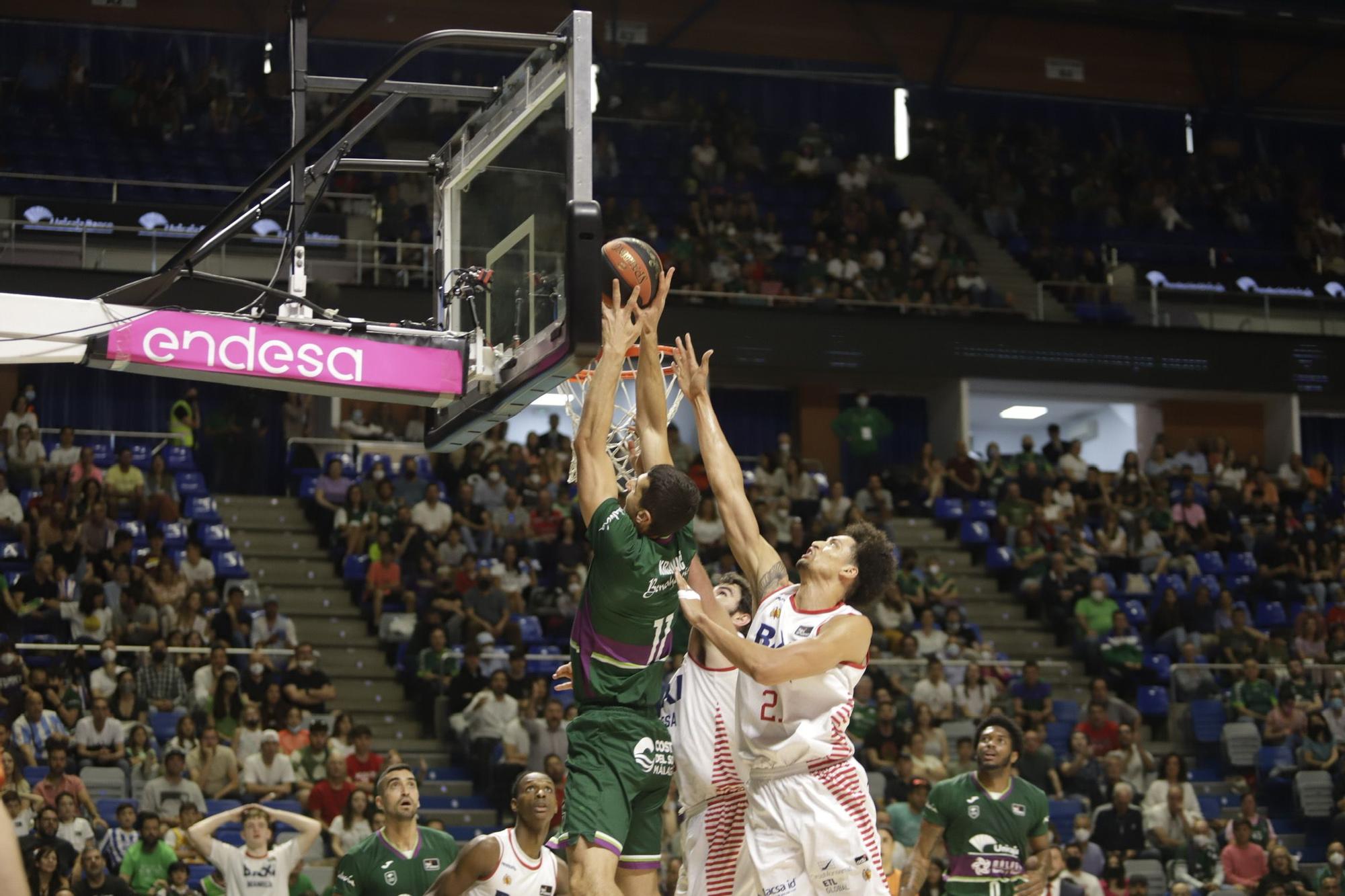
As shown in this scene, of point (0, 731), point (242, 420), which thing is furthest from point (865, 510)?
point (0, 731)

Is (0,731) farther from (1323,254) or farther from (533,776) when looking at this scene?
(1323,254)

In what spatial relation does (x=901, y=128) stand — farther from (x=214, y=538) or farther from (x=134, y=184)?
(x=214, y=538)

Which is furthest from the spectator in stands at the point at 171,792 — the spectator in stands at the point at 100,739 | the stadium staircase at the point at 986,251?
the stadium staircase at the point at 986,251

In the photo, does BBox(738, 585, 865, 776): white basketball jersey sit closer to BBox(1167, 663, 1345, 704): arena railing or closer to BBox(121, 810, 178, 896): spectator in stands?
BBox(121, 810, 178, 896): spectator in stands

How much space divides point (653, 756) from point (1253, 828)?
10.1 metres

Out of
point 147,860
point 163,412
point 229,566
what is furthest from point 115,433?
point 147,860

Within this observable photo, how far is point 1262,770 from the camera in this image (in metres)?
16.3

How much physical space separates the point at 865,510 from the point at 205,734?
8.99 metres

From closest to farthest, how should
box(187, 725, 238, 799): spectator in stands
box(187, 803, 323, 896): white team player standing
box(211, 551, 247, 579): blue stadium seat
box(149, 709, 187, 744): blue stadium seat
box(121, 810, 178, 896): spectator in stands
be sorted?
box(187, 803, 323, 896): white team player standing → box(121, 810, 178, 896): spectator in stands → box(187, 725, 238, 799): spectator in stands → box(149, 709, 187, 744): blue stadium seat → box(211, 551, 247, 579): blue stadium seat

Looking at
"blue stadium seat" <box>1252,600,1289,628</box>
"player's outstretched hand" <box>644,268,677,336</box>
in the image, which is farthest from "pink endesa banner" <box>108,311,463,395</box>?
"blue stadium seat" <box>1252,600,1289,628</box>

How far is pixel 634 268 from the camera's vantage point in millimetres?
6781

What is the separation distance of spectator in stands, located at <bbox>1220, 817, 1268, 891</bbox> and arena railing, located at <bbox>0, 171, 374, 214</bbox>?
10822mm

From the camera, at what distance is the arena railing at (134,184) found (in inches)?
722

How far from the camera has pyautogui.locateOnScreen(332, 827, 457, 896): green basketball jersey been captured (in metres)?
7.82
